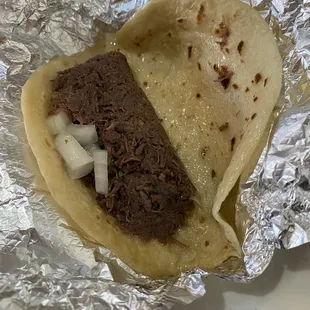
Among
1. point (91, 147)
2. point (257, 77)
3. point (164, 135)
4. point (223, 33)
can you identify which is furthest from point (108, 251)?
point (223, 33)

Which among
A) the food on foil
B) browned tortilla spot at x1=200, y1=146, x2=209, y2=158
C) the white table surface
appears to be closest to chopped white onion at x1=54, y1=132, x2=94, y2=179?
the food on foil

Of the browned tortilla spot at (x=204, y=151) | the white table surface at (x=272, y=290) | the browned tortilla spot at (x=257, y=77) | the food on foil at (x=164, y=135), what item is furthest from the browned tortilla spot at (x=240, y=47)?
the white table surface at (x=272, y=290)

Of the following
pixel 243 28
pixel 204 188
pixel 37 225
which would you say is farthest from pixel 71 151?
pixel 243 28

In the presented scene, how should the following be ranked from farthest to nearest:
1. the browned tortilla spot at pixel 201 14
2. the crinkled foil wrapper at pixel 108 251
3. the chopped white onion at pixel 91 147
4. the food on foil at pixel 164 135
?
the browned tortilla spot at pixel 201 14
the chopped white onion at pixel 91 147
the food on foil at pixel 164 135
the crinkled foil wrapper at pixel 108 251

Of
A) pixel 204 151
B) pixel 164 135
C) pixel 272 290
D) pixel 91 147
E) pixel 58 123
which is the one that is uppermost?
pixel 58 123

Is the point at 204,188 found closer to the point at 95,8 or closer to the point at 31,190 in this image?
the point at 31,190

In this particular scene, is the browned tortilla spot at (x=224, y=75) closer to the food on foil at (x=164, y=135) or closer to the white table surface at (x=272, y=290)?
the food on foil at (x=164, y=135)

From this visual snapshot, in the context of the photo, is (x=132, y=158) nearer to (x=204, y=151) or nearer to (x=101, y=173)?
(x=101, y=173)

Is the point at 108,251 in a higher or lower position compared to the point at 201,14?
lower
